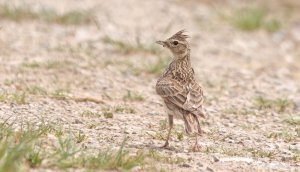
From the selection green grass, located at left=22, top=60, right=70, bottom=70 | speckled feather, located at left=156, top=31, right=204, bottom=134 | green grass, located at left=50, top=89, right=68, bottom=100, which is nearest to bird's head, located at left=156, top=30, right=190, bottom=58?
speckled feather, located at left=156, top=31, right=204, bottom=134

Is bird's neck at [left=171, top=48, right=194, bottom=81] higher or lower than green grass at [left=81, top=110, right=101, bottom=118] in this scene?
higher

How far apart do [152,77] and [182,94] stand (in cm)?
403

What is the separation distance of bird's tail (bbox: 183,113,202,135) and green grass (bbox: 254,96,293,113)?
3063 mm

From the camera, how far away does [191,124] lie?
7.59 meters

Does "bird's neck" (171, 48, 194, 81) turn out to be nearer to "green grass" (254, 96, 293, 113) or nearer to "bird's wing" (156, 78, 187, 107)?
"bird's wing" (156, 78, 187, 107)

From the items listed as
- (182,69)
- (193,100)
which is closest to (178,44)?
(182,69)

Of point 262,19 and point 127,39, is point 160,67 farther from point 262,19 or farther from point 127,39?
point 262,19

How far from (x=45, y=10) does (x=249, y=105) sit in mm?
4625

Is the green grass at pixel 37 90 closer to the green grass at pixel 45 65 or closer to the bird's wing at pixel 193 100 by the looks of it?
the green grass at pixel 45 65

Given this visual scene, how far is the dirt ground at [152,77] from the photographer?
8211mm

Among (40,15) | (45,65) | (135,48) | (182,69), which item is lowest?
(182,69)

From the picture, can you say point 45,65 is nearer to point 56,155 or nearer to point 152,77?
point 152,77

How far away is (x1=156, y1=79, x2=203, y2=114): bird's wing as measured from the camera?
773 centimetres

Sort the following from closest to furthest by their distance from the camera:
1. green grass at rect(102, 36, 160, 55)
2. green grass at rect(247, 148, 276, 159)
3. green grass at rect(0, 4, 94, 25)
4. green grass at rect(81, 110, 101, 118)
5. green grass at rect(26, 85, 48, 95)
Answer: green grass at rect(247, 148, 276, 159) → green grass at rect(81, 110, 101, 118) → green grass at rect(26, 85, 48, 95) → green grass at rect(102, 36, 160, 55) → green grass at rect(0, 4, 94, 25)
